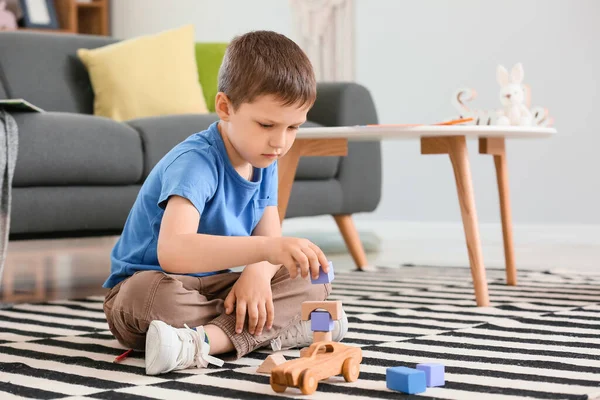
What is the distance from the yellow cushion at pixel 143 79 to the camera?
8.59 ft

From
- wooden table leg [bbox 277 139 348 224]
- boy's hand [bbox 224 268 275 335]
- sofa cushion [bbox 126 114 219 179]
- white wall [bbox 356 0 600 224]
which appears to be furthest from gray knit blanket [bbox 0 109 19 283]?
white wall [bbox 356 0 600 224]

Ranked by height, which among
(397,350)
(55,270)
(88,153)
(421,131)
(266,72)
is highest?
(266,72)

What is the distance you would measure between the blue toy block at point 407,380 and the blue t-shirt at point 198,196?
0.33 m

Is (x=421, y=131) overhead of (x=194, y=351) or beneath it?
overhead

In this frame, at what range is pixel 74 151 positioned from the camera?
1.97 meters

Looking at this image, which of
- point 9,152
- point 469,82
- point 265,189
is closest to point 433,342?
point 265,189

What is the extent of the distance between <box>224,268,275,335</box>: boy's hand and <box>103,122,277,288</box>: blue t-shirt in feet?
0.24

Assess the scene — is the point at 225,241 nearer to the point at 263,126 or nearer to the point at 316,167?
the point at 263,126

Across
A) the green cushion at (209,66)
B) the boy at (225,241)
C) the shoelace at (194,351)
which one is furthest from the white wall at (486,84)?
the shoelace at (194,351)

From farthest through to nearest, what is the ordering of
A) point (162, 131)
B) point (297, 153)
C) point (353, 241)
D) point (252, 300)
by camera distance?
point (353, 241), point (162, 131), point (297, 153), point (252, 300)

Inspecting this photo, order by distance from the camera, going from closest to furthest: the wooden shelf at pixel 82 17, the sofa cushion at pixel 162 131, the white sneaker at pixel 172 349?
the white sneaker at pixel 172 349
the sofa cushion at pixel 162 131
the wooden shelf at pixel 82 17

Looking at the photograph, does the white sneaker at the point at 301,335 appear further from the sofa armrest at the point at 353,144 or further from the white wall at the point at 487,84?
the white wall at the point at 487,84

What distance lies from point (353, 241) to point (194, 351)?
1.31m

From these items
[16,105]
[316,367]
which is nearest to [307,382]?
[316,367]
